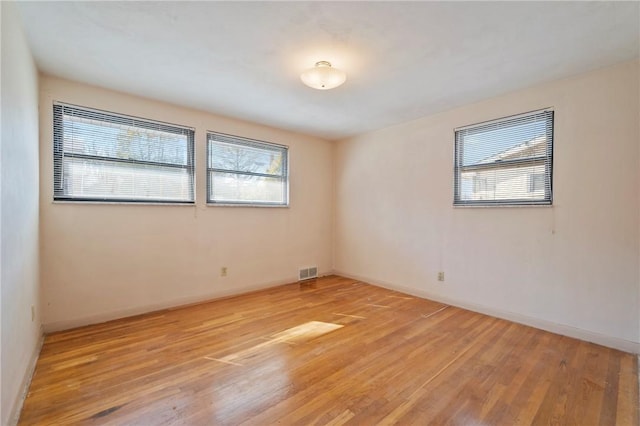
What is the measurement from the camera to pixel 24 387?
1852 millimetres

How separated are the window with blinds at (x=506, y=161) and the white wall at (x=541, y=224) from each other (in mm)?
94

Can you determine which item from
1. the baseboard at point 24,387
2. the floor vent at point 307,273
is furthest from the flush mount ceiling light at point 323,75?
the floor vent at point 307,273

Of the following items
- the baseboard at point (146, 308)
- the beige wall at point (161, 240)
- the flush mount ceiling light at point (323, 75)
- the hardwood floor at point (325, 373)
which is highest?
the flush mount ceiling light at point (323, 75)

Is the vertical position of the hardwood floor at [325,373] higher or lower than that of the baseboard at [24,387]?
lower

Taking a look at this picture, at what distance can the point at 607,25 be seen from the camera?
2.01 meters

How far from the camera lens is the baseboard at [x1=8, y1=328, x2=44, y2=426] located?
5.23 ft

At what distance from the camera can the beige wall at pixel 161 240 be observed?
2.84m

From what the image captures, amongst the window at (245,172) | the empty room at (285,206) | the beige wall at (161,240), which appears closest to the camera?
the empty room at (285,206)

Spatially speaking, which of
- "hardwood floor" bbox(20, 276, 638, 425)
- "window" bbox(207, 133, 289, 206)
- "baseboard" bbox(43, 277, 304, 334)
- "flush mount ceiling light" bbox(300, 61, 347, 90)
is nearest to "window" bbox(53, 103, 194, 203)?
"window" bbox(207, 133, 289, 206)

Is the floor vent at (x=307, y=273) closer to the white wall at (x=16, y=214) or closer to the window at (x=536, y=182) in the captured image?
the white wall at (x=16, y=214)

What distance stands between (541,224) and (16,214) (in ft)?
14.4

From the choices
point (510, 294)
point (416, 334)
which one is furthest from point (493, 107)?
point (416, 334)

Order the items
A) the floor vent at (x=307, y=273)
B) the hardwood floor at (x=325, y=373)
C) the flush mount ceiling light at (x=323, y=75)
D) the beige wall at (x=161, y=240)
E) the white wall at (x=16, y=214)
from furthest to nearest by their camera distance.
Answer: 1. the floor vent at (x=307, y=273)
2. the beige wall at (x=161, y=240)
3. the flush mount ceiling light at (x=323, y=75)
4. the hardwood floor at (x=325, y=373)
5. the white wall at (x=16, y=214)

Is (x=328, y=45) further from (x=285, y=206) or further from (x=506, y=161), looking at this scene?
(x=285, y=206)
